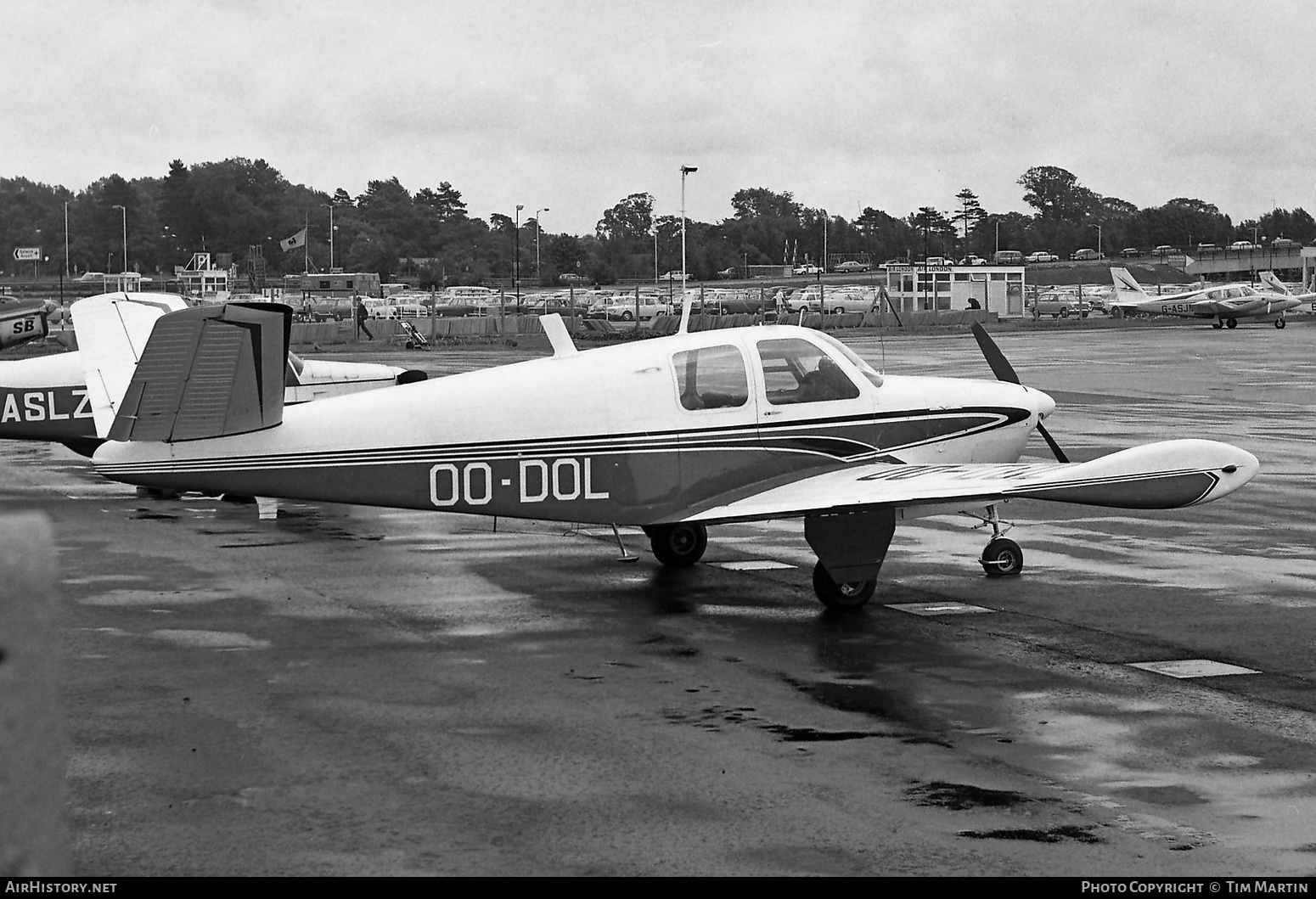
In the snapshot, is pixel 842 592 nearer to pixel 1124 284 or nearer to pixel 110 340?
pixel 110 340

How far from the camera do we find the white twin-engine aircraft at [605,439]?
10.5m

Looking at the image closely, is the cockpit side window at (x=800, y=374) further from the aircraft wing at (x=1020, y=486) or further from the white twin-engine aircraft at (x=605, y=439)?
the aircraft wing at (x=1020, y=486)

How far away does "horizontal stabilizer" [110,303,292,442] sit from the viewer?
34.2ft

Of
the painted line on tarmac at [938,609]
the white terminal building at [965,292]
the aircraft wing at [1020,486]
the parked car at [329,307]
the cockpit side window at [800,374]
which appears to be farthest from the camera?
the white terminal building at [965,292]

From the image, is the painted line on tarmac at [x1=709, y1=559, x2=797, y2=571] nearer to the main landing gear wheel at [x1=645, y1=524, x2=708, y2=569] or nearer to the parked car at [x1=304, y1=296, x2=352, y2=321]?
the main landing gear wheel at [x1=645, y1=524, x2=708, y2=569]

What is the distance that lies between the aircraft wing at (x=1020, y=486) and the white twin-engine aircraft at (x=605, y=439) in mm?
28

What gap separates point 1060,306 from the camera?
89.6 meters

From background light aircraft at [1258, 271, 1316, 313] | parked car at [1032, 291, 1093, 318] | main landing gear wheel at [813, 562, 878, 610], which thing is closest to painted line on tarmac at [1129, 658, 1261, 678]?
main landing gear wheel at [813, 562, 878, 610]

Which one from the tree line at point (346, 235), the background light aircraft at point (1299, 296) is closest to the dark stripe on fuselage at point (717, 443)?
the background light aircraft at point (1299, 296)

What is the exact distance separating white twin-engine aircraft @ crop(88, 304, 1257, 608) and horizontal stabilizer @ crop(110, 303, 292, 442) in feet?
0.04

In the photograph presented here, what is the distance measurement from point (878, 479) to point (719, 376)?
1442 mm

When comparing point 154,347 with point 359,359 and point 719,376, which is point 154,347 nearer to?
point 719,376
